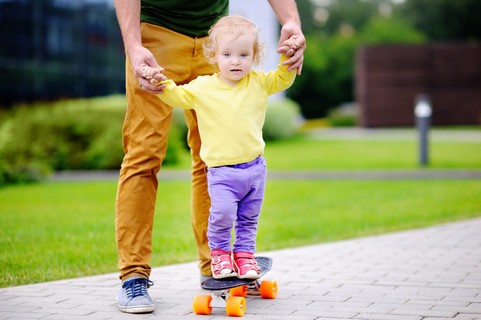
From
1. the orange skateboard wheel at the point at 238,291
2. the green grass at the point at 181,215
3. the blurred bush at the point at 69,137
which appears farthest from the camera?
the blurred bush at the point at 69,137

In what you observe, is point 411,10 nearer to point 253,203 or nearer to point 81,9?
point 81,9

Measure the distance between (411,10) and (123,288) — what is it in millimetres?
66637

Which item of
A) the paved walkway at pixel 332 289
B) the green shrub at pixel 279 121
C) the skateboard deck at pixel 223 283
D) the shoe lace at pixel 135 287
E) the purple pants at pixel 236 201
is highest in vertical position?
the purple pants at pixel 236 201

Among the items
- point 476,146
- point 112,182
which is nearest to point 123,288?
point 112,182

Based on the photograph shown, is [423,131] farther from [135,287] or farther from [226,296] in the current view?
[135,287]

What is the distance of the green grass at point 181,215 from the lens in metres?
5.68

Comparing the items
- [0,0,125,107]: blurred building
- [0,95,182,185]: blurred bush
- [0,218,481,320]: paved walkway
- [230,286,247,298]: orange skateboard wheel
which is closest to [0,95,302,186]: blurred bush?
[0,95,182,185]: blurred bush

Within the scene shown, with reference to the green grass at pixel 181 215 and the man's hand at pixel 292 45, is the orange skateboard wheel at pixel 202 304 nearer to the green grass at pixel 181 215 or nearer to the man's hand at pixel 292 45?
the man's hand at pixel 292 45

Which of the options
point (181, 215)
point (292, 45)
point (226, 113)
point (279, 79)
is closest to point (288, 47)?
point (292, 45)

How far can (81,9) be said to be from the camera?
21672mm

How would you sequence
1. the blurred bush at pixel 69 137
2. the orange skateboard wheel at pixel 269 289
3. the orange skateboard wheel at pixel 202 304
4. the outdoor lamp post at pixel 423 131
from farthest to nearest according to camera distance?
1. the blurred bush at pixel 69 137
2. the outdoor lamp post at pixel 423 131
3. the orange skateboard wheel at pixel 269 289
4. the orange skateboard wheel at pixel 202 304

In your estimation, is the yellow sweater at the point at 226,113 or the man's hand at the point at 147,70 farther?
the yellow sweater at the point at 226,113

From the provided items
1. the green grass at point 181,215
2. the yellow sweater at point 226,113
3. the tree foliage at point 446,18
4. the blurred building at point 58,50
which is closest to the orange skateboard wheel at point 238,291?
the yellow sweater at point 226,113

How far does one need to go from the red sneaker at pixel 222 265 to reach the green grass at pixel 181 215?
1.42m
